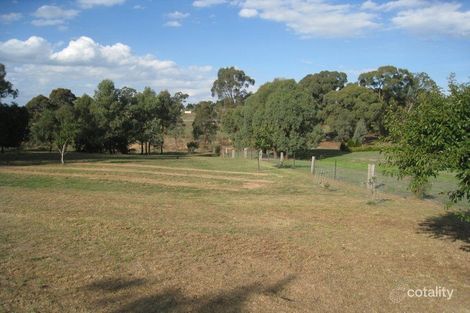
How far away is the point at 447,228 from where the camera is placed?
14.4 m

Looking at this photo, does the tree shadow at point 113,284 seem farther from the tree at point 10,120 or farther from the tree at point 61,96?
the tree at point 61,96

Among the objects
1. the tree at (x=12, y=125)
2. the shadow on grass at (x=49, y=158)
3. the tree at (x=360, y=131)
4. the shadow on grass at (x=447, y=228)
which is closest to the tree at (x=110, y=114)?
the shadow on grass at (x=49, y=158)

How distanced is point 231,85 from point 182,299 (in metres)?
94.7

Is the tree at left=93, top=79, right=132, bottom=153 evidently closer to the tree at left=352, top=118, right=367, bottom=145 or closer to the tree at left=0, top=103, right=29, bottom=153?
the tree at left=0, top=103, right=29, bottom=153

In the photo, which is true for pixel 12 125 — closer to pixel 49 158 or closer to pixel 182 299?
pixel 49 158

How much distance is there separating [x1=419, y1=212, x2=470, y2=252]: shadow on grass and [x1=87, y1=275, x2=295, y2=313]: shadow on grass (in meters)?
6.99

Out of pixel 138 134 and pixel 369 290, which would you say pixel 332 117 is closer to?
pixel 138 134

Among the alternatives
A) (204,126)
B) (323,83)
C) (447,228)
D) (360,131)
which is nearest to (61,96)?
(204,126)

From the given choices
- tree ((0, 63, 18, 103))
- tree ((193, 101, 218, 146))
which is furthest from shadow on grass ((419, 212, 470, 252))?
A: tree ((193, 101, 218, 146))

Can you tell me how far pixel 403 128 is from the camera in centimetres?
1076

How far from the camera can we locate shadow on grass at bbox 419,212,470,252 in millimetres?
12961

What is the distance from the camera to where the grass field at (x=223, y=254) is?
23.9 feet

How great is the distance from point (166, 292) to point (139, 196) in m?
12.5

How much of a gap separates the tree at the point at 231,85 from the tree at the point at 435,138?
89732 millimetres
